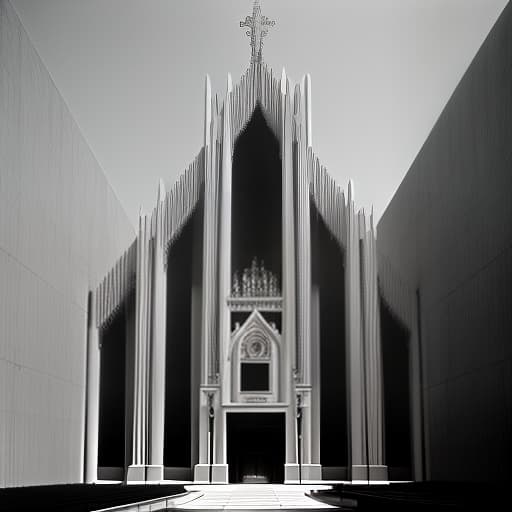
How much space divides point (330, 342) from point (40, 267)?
8.49 m

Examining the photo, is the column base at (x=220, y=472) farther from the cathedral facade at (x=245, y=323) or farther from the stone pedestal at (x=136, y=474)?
the stone pedestal at (x=136, y=474)

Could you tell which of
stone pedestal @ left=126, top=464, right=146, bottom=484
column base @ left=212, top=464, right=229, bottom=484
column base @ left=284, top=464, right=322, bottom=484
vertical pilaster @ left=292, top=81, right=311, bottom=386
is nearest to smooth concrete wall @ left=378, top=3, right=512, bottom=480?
vertical pilaster @ left=292, top=81, right=311, bottom=386

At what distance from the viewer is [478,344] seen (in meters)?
19.0

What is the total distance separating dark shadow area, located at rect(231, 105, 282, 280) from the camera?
26484 mm

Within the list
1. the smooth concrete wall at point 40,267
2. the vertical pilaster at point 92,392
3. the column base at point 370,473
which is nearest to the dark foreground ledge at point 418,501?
the smooth concrete wall at point 40,267

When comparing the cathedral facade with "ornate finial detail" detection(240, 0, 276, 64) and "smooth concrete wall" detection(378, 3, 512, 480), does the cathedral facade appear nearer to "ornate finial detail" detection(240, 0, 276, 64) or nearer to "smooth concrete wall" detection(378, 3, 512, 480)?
"ornate finial detail" detection(240, 0, 276, 64)

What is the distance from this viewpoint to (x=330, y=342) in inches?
1014

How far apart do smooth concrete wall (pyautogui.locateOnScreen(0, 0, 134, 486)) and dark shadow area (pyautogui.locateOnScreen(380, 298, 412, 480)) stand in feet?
24.9

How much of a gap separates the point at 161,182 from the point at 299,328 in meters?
5.05

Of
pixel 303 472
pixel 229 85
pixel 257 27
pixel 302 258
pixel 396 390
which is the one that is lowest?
pixel 303 472

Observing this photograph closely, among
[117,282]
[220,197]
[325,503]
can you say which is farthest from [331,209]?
[325,503]

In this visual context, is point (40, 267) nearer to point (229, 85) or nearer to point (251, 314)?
point (251, 314)

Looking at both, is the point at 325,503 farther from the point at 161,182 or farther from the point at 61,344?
the point at 161,182

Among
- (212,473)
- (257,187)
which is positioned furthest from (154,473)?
(257,187)
